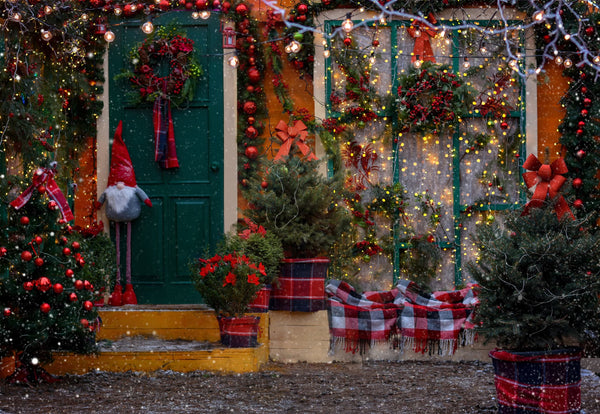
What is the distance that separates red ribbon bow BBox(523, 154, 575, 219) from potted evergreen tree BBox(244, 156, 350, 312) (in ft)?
5.60

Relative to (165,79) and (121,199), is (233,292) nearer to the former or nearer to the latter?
(121,199)

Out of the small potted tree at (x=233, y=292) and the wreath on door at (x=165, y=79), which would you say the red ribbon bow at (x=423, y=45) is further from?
the small potted tree at (x=233, y=292)

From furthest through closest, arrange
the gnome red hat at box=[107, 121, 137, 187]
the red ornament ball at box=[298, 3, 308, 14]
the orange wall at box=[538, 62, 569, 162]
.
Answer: the orange wall at box=[538, 62, 569, 162] < the red ornament ball at box=[298, 3, 308, 14] < the gnome red hat at box=[107, 121, 137, 187]

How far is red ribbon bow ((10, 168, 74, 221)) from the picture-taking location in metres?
5.12

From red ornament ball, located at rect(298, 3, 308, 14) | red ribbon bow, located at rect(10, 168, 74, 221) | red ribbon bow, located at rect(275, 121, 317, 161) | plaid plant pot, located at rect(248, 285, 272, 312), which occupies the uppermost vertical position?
red ornament ball, located at rect(298, 3, 308, 14)

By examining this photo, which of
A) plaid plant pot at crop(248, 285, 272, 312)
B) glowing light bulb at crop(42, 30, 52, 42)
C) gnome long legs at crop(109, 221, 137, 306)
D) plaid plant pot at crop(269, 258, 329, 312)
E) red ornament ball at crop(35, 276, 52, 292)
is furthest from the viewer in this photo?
gnome long legs at crop(109, 221, 137, 306)

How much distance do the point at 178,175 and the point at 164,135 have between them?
1.44ft

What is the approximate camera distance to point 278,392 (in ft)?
17.3

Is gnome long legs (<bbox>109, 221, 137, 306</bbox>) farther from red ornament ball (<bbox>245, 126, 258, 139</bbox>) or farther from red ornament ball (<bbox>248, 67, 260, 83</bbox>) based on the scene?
red ornament ball (<bbox>248, 67, 260, 83</bbox>)

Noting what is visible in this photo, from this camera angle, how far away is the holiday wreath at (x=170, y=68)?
25.2ft

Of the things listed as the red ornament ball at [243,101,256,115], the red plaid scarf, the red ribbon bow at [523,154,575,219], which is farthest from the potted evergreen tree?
the red ribbon bow at [523,154,575,219]

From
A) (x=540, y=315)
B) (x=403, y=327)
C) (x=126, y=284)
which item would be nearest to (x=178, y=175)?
(x=126, y=284)

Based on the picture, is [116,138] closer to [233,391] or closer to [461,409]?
[233,391]

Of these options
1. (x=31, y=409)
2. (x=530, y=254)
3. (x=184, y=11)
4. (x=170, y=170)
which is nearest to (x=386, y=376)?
(x=530, y=254)
